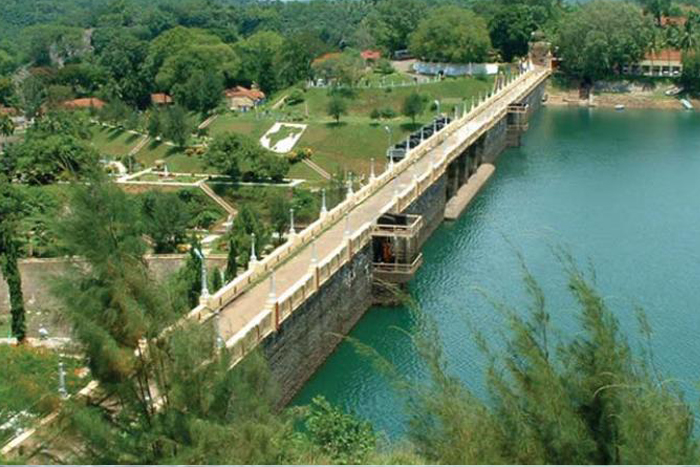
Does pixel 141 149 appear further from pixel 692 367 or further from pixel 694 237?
pixel 692 367

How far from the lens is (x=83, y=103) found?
7781 centimetres

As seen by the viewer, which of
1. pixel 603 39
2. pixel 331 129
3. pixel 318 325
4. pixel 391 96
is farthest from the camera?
pixel 603 39

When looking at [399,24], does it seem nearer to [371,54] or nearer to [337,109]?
[371,54]

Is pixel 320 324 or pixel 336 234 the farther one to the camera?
pixel 336 234

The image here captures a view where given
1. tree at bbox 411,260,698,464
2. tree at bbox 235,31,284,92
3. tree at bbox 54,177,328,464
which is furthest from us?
tree at bbox 235,31,284,92

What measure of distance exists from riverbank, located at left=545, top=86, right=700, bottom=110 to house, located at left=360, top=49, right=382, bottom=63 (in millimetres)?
16258

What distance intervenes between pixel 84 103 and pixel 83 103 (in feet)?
0.26

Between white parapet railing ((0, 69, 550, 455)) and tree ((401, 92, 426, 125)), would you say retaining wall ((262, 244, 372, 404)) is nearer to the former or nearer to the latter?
white parapet railing ((0, 69, 550, 455))

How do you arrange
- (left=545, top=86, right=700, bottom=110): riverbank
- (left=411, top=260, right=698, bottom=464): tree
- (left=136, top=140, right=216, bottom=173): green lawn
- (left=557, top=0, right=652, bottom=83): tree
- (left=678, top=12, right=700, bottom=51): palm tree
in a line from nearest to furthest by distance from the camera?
(left=411, top=260, right=698, bottom=464): tree → (left=136, top=140, right=216, bottom=173): green lawn → (left=545, top=86, right=700, bottom=110): riverbank → (left=557, top=0, right=652, bottom=83): tree → (left=678, top=12, right=700, bottom=51): palm tree

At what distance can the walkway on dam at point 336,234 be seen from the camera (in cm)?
2522

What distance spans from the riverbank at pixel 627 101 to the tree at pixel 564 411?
236ft

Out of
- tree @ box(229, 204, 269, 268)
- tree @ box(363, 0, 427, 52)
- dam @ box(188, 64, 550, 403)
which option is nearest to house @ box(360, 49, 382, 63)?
tree @ box(363, 0, 427, 52)

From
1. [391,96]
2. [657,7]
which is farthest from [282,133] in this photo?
[657,7]

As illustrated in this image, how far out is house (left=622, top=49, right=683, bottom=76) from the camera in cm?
8394
